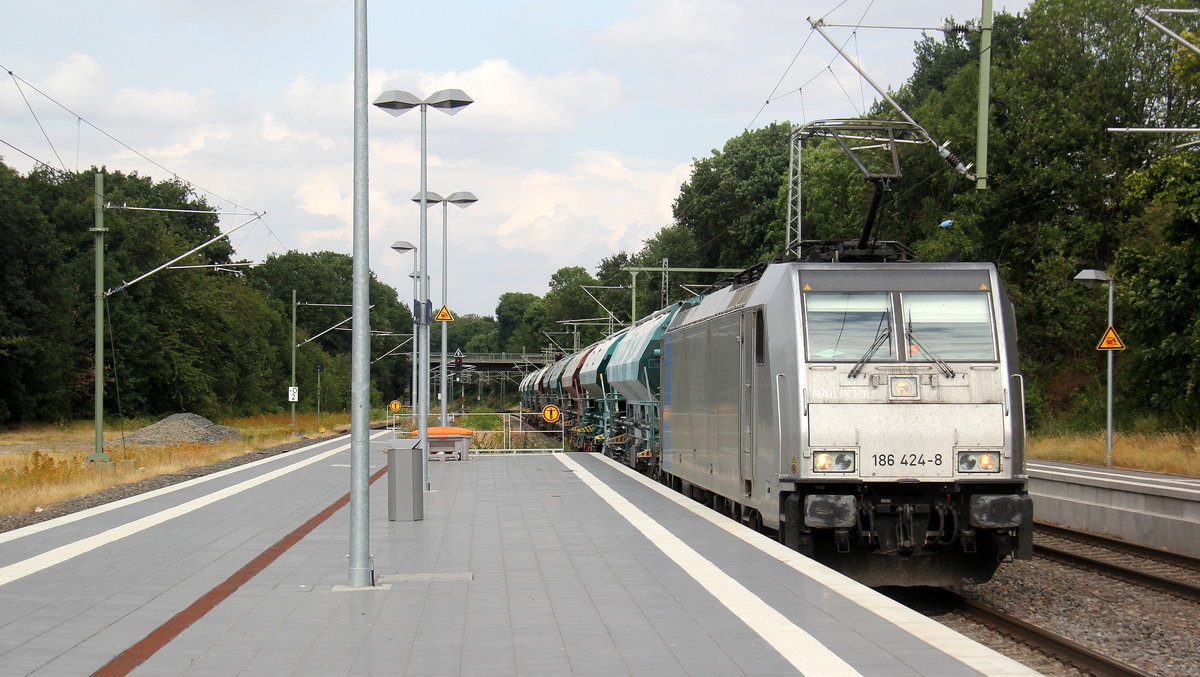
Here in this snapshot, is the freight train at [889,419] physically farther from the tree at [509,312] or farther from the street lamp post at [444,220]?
the tree at [509,312]

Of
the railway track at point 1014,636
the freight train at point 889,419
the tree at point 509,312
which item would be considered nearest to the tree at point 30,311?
the freight train at point 889,419

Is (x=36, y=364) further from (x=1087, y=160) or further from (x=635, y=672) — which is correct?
(x=635, y=672)

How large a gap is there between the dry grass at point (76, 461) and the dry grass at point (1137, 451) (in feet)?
71.2

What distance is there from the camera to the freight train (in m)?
10.6

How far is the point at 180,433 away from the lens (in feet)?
142

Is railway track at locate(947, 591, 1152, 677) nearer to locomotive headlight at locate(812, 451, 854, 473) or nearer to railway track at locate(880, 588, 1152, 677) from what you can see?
railway track at locate(880, 588, 1152, 677)

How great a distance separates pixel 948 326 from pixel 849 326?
98 cm

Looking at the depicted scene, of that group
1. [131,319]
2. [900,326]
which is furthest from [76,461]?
[131,319]

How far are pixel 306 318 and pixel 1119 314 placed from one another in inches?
3225

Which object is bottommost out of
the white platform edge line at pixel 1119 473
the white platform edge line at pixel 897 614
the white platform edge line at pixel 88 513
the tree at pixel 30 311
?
the white platform edge line at pixel 1119 473

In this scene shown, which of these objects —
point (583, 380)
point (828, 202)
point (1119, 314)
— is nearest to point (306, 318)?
point (828, 202)

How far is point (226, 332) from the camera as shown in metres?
72.0

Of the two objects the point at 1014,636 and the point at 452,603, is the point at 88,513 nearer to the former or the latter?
the point at 452,603

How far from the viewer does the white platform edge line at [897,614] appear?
6613 millimetres
